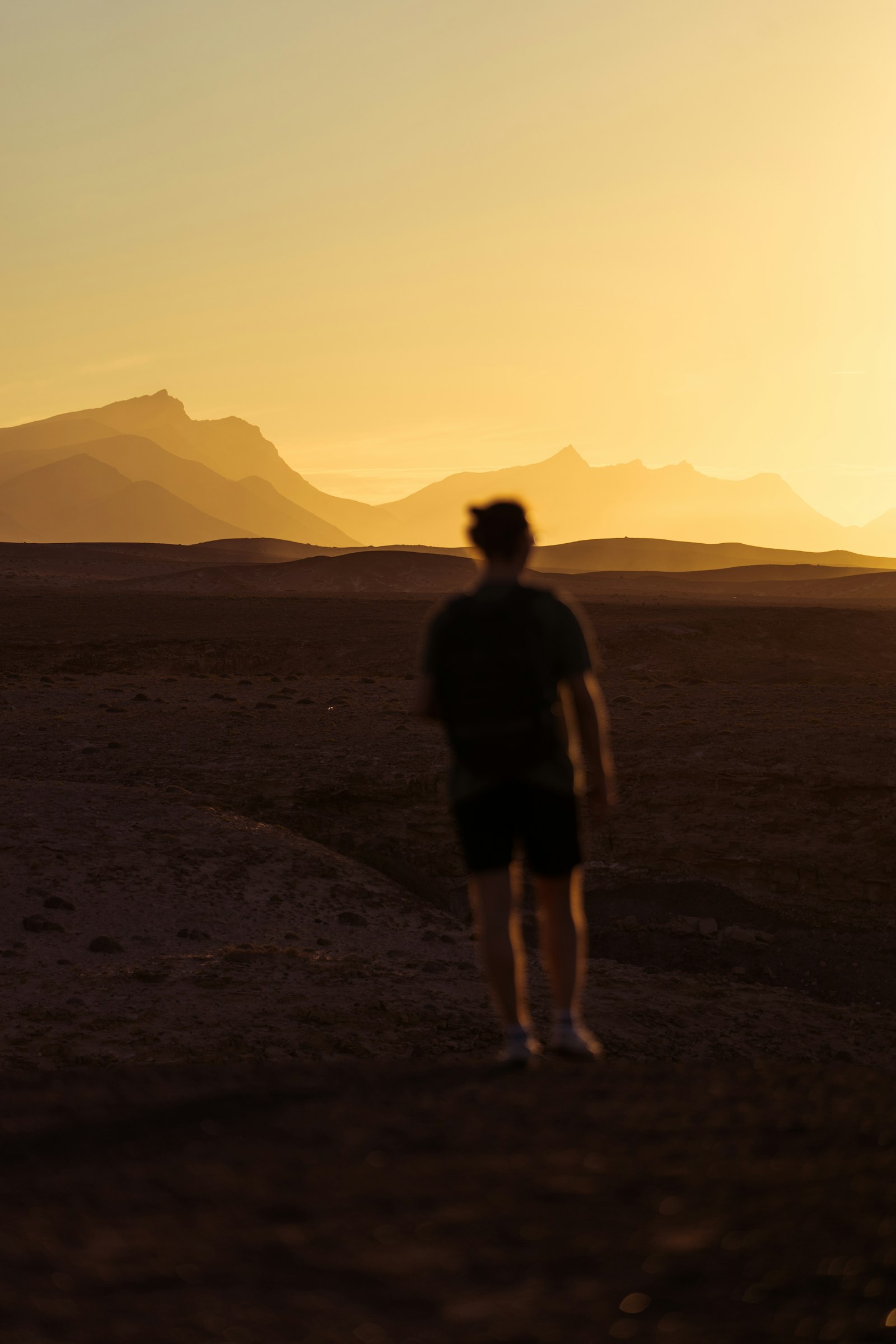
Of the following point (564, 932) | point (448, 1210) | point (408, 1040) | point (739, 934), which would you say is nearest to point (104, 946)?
point (408, 1040)

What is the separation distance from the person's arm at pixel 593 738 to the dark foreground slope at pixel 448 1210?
87 cm

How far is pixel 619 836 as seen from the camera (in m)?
11.7

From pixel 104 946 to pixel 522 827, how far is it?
14.4ft

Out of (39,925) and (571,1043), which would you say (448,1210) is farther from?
(39,925)

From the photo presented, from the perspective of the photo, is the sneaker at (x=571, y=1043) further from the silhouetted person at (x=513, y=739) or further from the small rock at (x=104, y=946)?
the small rock at (x=104, y=946)

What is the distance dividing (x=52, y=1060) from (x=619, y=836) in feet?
22.5

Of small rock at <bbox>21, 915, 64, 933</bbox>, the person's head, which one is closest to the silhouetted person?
the person's head

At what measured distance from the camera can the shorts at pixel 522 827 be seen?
12.8ft

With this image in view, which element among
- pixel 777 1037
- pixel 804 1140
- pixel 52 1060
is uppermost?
pixel 804 1140

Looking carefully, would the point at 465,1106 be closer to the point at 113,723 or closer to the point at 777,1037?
the point at 777,1037

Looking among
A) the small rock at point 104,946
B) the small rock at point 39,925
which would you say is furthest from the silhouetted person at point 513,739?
the small rock at point 39,925

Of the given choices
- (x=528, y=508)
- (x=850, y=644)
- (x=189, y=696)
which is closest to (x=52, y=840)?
(x=528, y=508)

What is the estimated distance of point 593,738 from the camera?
13.0 feet

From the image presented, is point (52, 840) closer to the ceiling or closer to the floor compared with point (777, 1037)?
closer to the ceiling
